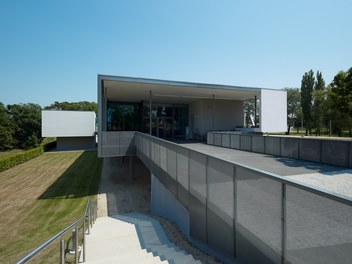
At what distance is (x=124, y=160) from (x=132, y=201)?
41.7 ft

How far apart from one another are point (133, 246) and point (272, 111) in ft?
62.0

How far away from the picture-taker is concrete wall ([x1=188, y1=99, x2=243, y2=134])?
24.5 meters

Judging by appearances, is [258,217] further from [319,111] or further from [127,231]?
[319,111]

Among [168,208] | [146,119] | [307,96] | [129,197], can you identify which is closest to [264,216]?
[168,208]

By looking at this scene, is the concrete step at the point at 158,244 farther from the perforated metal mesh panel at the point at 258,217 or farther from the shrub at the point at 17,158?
the shrub at the point at 17,158

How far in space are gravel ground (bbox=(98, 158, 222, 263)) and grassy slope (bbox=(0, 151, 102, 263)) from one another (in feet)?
3.55

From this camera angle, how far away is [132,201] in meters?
14.3

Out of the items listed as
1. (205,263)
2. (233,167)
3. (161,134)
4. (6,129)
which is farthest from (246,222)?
(6,129)

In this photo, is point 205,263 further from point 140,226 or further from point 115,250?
point 140,226

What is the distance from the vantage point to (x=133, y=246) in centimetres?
652

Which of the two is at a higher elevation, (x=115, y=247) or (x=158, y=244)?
(x=115, y=247)

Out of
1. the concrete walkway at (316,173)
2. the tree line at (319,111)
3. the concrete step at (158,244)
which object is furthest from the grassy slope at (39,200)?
the tree line at (319,111)

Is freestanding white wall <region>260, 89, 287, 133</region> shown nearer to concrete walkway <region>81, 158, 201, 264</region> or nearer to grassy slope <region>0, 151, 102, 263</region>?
concrete walkway <region>81, 158, 201, 264</region>

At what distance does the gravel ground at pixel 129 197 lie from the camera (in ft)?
23.0
